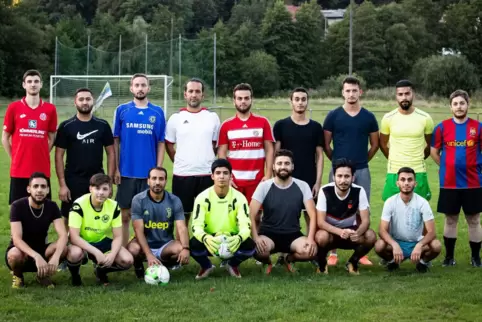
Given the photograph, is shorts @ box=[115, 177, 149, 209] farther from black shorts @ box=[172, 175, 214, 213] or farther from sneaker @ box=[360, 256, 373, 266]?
sneaker @ box=[360, 256, 373, 266]

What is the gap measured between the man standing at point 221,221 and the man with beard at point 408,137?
1.69 metres

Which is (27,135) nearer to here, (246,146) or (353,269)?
(246,146)

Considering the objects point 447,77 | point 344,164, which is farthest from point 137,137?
point 447,77

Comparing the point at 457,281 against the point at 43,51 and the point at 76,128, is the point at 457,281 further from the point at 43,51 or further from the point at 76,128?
the point at 43,51

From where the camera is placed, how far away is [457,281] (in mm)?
6461

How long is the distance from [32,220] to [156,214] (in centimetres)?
110

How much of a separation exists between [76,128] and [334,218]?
2.63 meters

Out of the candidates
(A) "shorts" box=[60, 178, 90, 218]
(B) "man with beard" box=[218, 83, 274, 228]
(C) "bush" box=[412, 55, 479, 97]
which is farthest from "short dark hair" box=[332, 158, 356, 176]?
(C) "bush" box=[412, 55, 479, 97]

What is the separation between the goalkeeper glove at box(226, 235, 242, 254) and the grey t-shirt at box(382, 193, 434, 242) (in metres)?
1.45

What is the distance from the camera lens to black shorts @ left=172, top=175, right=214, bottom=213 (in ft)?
23.8

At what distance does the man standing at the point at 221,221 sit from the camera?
260 inches

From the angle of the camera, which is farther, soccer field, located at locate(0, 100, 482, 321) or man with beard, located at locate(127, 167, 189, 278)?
man with beard, located at locate(127, 167, 189, 278)

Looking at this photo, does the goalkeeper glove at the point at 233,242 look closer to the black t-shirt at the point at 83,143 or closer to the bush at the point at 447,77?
the black t-shirt at the point at 83,143

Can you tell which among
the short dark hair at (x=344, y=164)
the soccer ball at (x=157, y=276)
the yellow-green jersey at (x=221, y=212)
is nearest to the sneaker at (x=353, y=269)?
the short dark hair at (x=344, y=164)
